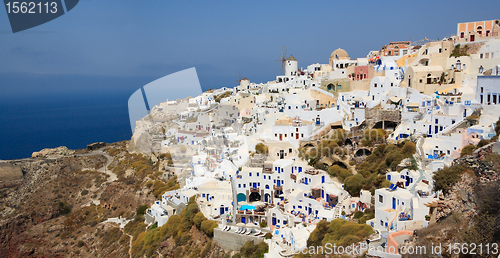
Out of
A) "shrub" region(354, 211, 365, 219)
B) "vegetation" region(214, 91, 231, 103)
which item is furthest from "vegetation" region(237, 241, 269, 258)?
"vegetation" region(214, 91, 231, 103)

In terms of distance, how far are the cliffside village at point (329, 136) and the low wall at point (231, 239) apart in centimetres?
4

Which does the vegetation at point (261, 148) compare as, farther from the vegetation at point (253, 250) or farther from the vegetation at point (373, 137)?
the vegetation at point (253, 250)

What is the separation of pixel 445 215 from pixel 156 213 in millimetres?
14864

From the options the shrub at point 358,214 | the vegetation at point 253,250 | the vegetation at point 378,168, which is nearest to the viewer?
the shrub at point 358,214

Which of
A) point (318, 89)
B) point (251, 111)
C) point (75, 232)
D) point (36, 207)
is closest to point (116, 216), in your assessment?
point (75, 232)

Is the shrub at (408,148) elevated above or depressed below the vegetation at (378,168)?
above

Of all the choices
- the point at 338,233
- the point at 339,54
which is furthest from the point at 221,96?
the point at 338,233

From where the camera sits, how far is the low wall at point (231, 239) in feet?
44.2

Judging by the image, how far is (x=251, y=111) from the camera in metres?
26.0

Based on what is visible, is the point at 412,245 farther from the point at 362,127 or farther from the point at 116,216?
the point at 116,216

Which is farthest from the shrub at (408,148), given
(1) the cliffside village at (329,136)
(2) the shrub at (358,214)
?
(2) the shrub at (358,214)

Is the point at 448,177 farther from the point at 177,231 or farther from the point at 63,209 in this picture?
the point at 63,209

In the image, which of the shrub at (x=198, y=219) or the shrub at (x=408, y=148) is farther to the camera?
the shrub at (x=198, y=219)

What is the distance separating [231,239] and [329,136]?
8175mm
